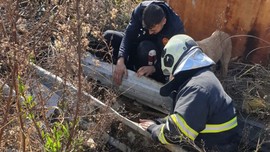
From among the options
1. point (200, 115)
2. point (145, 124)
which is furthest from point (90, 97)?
point (200, 115)

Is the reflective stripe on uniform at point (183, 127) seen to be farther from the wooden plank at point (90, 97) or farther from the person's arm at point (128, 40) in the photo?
the person's arm at point (128, 40)

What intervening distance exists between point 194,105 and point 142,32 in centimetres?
169

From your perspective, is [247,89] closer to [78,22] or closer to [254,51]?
[254,51]

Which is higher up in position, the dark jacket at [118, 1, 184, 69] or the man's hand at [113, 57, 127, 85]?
the dark jacket at [118, 1, 184, 69]

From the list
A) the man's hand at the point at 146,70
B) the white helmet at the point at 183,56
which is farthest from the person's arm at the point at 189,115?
the man's hand at the point at 146,70

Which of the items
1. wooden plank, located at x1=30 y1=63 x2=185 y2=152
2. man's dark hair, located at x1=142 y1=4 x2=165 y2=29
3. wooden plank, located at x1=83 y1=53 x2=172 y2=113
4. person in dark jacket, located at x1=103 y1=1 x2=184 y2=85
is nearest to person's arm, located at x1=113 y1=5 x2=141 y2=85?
person in dark jacket, located at x1=103 y1=1 x2=184 y2=85

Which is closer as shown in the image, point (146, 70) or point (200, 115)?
point (200, 115)

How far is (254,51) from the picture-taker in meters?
4.50

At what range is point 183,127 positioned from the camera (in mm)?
3004

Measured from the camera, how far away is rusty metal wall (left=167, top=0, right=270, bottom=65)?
4.32 metres

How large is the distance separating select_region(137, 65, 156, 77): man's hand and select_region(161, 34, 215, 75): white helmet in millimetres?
862

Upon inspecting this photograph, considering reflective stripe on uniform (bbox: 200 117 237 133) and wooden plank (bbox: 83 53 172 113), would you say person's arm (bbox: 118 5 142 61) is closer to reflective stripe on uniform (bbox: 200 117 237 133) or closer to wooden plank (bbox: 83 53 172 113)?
wooden plank (bbox: 83 53 172 113)

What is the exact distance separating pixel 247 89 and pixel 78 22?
7.49 feet

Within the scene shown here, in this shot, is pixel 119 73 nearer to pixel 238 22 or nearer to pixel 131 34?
pixel 131 34
